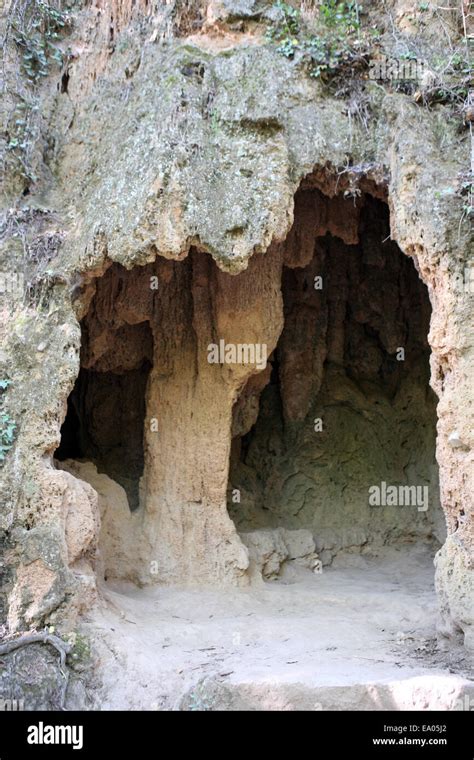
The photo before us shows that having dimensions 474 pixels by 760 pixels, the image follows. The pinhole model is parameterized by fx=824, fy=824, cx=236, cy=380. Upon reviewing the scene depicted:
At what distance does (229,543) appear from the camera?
26.9ft

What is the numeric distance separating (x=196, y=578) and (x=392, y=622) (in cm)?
196

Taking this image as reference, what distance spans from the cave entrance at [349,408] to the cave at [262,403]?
0.02 meters

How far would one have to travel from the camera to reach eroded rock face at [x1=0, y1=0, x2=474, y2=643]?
660cm

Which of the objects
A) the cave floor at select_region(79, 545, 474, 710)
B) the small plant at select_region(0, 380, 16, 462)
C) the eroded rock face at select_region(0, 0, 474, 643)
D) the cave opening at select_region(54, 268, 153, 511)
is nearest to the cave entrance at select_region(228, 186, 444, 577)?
the cave opening at select_region(54, 268, 153, 511)

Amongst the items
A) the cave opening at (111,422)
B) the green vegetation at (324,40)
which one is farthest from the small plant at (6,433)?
the green vegetation at (324,40)

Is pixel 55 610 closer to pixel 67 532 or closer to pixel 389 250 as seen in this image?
pixel 67 532

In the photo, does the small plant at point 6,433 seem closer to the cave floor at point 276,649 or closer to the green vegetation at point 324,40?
the cave floor at point 276,649

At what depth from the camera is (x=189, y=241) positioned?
689 centimetres

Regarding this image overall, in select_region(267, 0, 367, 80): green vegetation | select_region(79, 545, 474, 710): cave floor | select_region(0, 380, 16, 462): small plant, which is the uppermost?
select_region(267, 0, 367, 80): green vegetation

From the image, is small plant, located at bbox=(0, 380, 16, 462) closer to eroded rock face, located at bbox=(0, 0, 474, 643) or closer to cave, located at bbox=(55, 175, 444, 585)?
eroded rock face, located at bbox=(0, 0, 474, 643)

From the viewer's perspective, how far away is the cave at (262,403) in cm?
830

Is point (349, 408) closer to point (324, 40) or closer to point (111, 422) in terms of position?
point (111, 422)

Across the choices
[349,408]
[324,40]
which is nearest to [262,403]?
[349,408]

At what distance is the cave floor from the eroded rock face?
0.40 metres
